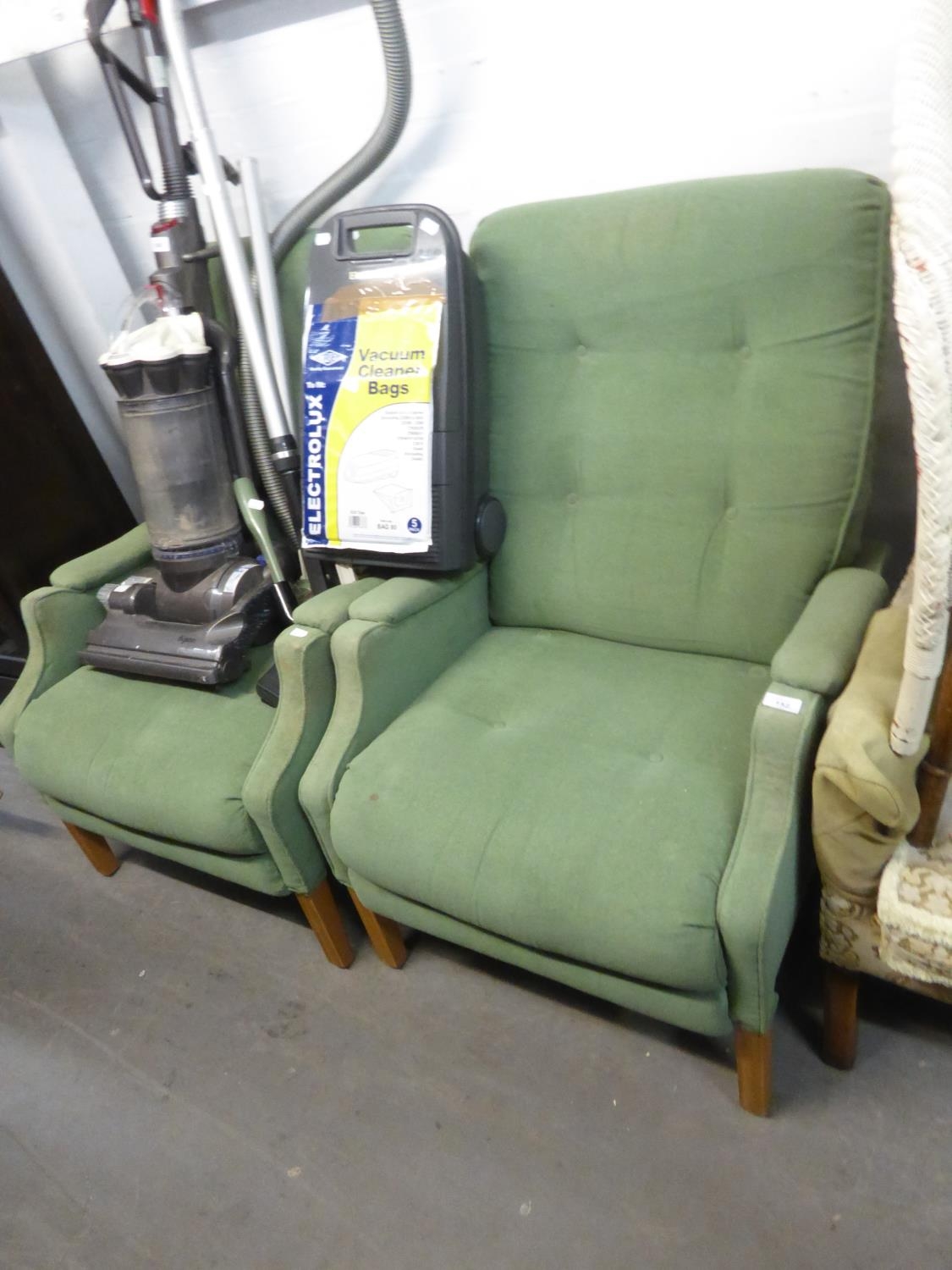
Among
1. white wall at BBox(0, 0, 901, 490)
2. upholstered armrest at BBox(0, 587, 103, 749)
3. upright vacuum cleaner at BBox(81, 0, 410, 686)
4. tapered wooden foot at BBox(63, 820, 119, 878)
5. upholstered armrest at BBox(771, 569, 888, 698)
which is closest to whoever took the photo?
upholstered armrest at BBox(771, 569, 888, 698)

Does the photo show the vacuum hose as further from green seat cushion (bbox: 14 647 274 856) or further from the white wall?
green seat cushion (bbox: 14 647 274 856)

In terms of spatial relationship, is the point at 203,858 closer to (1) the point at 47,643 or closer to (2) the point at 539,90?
(1) the point at 47,643

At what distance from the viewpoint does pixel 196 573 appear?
1.57 meters

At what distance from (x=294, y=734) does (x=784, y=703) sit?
72 centimetres

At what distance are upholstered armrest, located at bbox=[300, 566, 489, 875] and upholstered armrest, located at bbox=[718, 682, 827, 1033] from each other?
562mm

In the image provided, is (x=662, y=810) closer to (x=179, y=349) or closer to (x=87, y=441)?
(x=179, y=349)

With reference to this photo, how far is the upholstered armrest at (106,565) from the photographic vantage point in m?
1.62

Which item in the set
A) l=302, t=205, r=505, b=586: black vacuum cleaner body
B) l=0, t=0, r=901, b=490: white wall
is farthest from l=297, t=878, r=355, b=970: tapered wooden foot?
l=0, t=0, r=901, b=490: white wall

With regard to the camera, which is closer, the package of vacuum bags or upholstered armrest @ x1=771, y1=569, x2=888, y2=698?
upholstered armrest @ x1=771, y1=569, x2=888, y2=698

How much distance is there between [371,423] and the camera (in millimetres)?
1262

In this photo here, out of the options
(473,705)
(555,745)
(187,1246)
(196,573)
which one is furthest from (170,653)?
(187,1246)

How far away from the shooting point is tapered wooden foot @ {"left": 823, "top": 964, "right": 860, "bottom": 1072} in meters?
1.01

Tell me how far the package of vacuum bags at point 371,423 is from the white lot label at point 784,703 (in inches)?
24.1

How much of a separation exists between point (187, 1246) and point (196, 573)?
110cm
